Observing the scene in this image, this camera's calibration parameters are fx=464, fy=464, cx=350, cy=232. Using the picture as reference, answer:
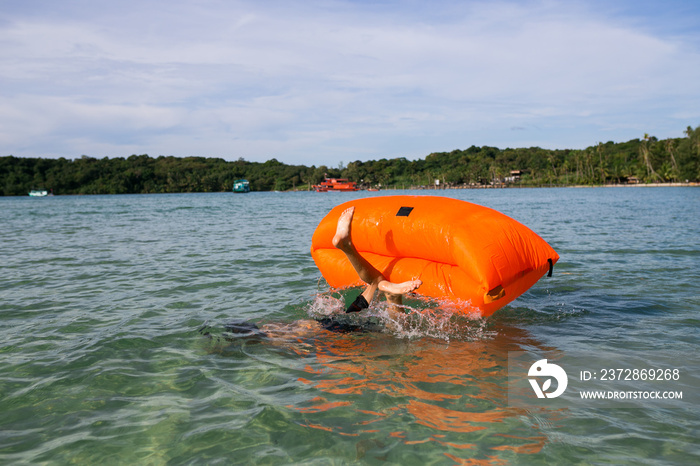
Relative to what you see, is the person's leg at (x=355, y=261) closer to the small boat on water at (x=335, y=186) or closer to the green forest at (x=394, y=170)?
the green forest at (x=394, y=170)

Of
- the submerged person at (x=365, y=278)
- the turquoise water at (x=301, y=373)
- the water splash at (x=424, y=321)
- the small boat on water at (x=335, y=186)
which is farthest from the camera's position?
the small boat on water at (x=335, y=186)

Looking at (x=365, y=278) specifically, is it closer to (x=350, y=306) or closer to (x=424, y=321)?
(x=350, y=306)

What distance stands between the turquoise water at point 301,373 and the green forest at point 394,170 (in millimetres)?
97745

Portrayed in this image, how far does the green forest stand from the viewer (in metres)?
89.8

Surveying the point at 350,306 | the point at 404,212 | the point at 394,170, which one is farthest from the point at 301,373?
the point at 394,170

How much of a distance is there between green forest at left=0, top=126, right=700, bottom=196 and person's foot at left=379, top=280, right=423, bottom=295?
99182 mm

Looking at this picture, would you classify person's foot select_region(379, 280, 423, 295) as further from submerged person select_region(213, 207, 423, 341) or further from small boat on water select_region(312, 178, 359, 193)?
small boat on water select_region(312, 178, 359, 193)

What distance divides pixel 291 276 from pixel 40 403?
5073mm

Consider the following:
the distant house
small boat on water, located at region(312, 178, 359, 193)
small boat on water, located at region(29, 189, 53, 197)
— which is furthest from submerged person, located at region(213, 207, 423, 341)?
the distant house

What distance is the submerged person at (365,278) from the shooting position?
4.80 m

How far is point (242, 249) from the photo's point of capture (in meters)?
11.8

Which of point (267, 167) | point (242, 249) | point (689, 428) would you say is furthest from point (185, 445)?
point (267, 167)

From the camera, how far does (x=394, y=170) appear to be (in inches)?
6166

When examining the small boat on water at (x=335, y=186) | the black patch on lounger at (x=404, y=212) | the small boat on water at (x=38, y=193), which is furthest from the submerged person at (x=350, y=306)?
the small boat on water at (x=335, y=186)
